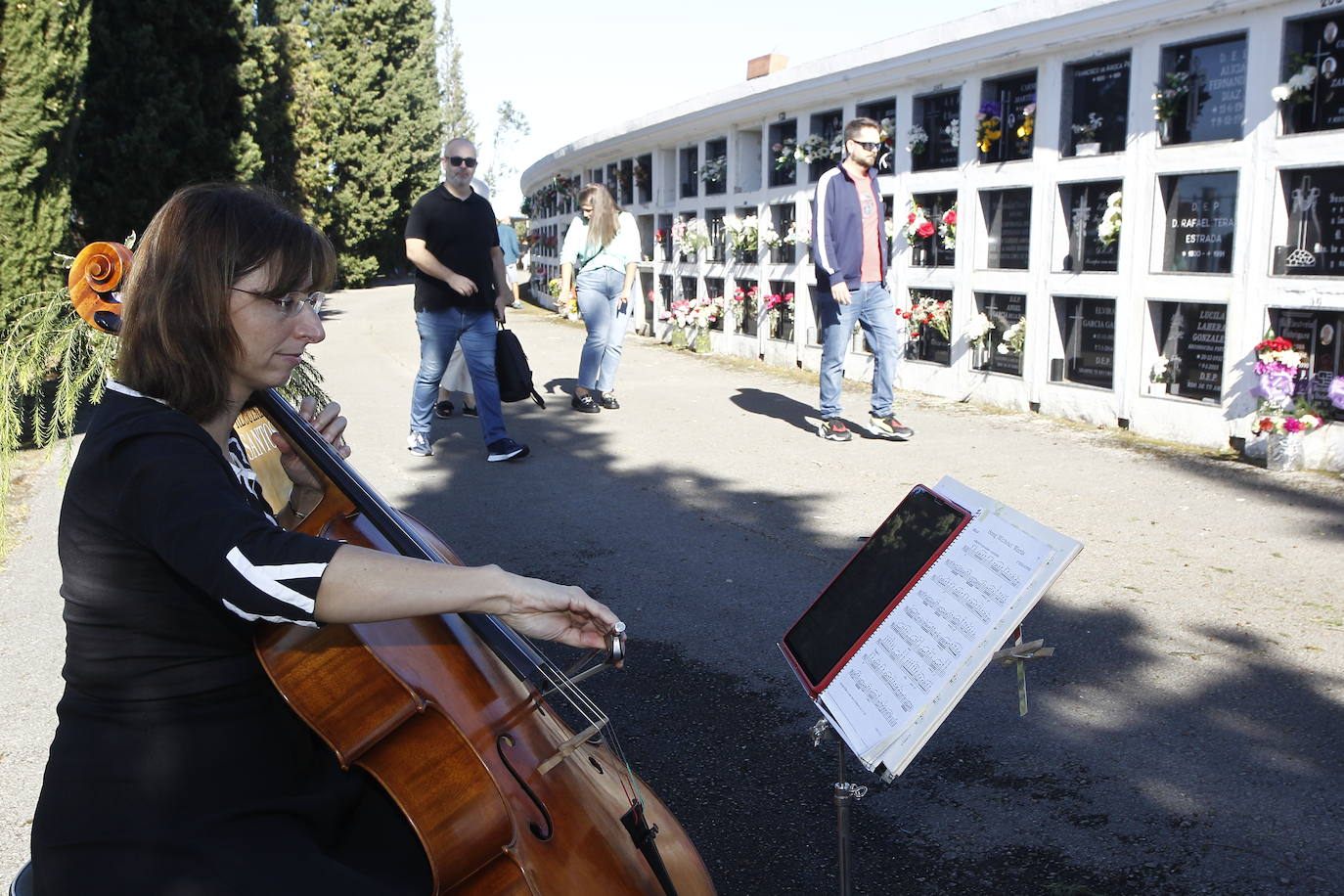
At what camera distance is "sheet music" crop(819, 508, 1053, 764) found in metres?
1.53

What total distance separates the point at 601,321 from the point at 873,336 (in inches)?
80.7

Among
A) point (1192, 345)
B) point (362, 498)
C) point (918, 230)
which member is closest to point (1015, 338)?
point (918, 230)

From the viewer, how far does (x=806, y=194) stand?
9.69 metres

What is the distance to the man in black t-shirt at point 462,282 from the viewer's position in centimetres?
598

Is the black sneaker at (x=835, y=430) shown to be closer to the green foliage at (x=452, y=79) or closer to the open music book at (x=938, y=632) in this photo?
the open music book at (x=938, y=632)

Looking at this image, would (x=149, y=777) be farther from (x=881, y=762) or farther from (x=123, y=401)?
(x=881, y=762)

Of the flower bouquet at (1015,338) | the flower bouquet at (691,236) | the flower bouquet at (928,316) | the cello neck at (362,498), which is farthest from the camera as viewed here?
the flower bouquet at (691,236)

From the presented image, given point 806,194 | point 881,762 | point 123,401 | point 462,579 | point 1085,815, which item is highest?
point 806,194

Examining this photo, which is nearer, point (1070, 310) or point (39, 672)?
point (39, 672)

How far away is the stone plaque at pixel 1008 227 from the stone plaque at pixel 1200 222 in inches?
42.7

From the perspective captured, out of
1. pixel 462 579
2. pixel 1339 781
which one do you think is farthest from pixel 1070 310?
pixel 462 579

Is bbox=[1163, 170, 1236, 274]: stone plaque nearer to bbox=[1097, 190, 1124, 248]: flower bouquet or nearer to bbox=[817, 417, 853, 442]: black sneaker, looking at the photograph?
bbox=[1097, 190, 1124, 248]: flower bouquet

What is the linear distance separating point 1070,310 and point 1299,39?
1.96 metres

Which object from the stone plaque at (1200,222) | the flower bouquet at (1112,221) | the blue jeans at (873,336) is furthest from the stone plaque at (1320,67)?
the blue jeans at (873,336)
